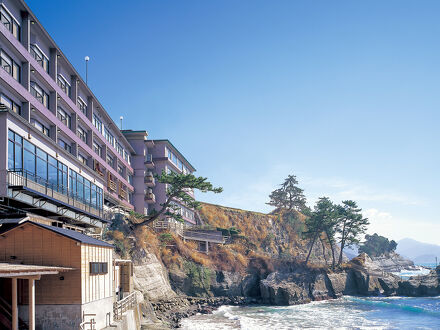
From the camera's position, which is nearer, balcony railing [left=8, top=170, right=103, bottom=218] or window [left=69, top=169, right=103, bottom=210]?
balcony railing [left=8, top=170, right=103, bottom=218]

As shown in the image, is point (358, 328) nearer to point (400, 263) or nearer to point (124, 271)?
point (124, 271)

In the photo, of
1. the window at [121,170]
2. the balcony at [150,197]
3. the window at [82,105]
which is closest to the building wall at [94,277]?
the window at [82,105]

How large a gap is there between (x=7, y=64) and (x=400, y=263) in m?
174

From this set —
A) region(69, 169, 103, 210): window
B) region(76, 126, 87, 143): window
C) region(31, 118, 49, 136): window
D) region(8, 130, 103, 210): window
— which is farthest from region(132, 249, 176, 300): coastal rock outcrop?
region(31, 118, 49, 136): window

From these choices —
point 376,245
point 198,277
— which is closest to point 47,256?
point 198,277

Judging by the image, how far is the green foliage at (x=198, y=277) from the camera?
200 feet

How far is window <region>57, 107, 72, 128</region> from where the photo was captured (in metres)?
41.5

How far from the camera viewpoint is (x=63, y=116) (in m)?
42.5

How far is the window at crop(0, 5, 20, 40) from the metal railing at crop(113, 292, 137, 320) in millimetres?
21404

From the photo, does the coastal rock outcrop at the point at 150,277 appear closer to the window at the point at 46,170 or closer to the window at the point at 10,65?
the window at the point at 46,170

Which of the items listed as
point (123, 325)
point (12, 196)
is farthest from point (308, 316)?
point (12, 196)

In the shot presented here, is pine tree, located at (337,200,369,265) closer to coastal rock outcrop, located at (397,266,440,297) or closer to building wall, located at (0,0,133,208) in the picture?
coastal rock outcrop, located at (397,266,440,297)

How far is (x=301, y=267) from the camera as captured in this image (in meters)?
75.9

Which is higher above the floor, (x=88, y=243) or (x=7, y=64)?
(x=7, y=64)
